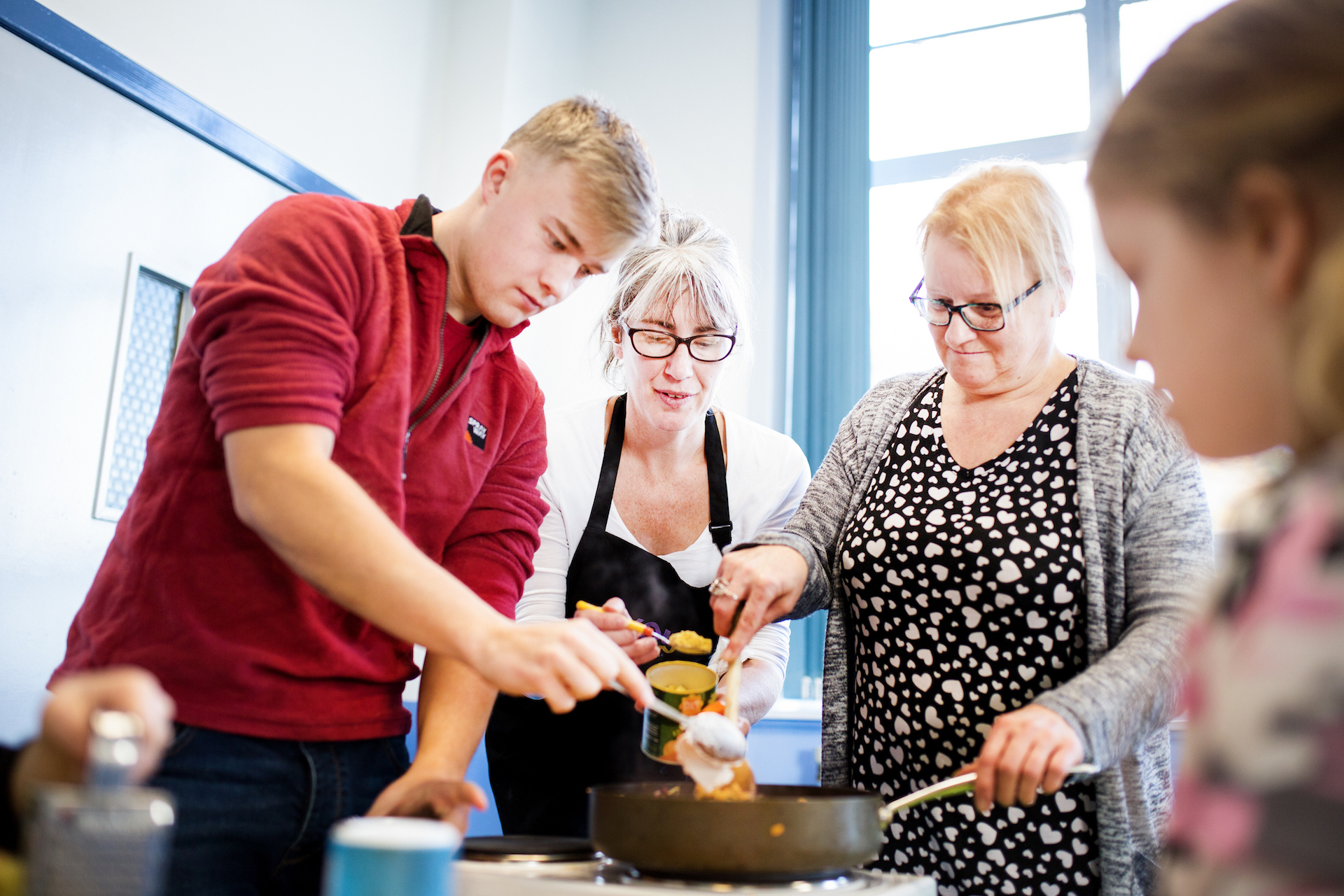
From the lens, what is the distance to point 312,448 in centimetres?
91

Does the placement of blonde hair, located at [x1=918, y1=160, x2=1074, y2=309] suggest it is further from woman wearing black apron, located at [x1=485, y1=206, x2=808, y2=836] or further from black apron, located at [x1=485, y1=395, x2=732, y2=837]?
black apron, located at [x1=485, y1=395, x2=732, y2=837]

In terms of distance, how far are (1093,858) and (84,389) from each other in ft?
5.81

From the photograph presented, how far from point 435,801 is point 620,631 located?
51 centimetres

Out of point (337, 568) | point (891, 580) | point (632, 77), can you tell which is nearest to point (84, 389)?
point (337, 568)

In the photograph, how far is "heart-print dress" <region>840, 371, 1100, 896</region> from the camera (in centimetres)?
123

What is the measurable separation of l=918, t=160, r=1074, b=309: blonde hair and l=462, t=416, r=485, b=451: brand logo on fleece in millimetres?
704

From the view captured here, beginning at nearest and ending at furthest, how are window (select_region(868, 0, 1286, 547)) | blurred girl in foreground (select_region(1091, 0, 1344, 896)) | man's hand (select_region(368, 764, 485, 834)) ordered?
blurred girl in foreground (select_region(1091, 0, 1344, 896)) → man's hand (select_region(368, 764, 485, 834)) → window (select_region(868, 0, 1286, 547))

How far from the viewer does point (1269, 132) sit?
55 centimetres

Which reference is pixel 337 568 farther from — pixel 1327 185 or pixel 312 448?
pixel 1327 185

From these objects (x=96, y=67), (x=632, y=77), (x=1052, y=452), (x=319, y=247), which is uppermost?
(x=632, y=77)

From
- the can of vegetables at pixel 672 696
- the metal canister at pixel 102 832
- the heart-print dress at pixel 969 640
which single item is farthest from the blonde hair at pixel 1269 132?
the can of vegetables at pixel 672 696

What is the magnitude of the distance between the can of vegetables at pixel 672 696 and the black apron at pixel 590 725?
0.20m

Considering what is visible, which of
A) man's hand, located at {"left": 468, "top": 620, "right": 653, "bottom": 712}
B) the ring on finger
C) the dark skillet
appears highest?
the ring on finger

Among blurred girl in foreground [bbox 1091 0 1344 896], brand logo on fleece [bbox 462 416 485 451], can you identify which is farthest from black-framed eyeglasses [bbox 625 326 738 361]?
blurred girl in foreground [bbox 1091 0 1344 896]
